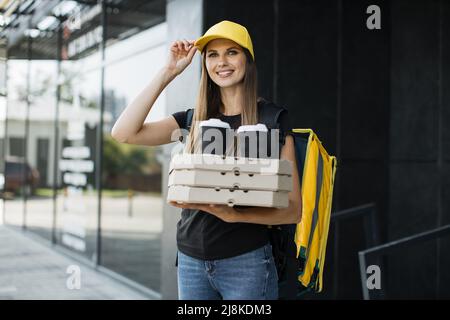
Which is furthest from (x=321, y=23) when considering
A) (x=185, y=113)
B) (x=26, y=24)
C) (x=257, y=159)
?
(x=26, y=24)

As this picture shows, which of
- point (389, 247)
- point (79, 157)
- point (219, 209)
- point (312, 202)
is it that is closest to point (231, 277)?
point (219, 209)

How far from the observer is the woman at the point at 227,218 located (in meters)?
1.82

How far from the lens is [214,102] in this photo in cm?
199

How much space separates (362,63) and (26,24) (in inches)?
286

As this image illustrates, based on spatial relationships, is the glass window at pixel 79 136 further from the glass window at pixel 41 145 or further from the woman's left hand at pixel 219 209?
the woman's left hand at pixel 219 209

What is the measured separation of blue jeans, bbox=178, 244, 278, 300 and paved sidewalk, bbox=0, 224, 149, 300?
386 centimetres

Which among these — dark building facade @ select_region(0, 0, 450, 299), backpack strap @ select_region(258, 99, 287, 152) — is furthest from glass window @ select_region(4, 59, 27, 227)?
backpack strap @ select_region(258, 99, 287, 152)

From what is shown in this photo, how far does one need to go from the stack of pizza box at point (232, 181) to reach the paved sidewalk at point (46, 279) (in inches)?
163

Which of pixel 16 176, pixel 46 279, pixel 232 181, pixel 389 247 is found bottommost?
pixel 46 279

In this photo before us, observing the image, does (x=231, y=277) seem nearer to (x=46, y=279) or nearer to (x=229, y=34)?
(x=229, y=34)

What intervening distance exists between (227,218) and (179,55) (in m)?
0.70

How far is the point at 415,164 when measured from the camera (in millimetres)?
5105

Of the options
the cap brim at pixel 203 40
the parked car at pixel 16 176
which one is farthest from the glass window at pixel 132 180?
the cap brim at pixel 203 40

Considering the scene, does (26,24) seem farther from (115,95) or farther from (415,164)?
(415,164)
